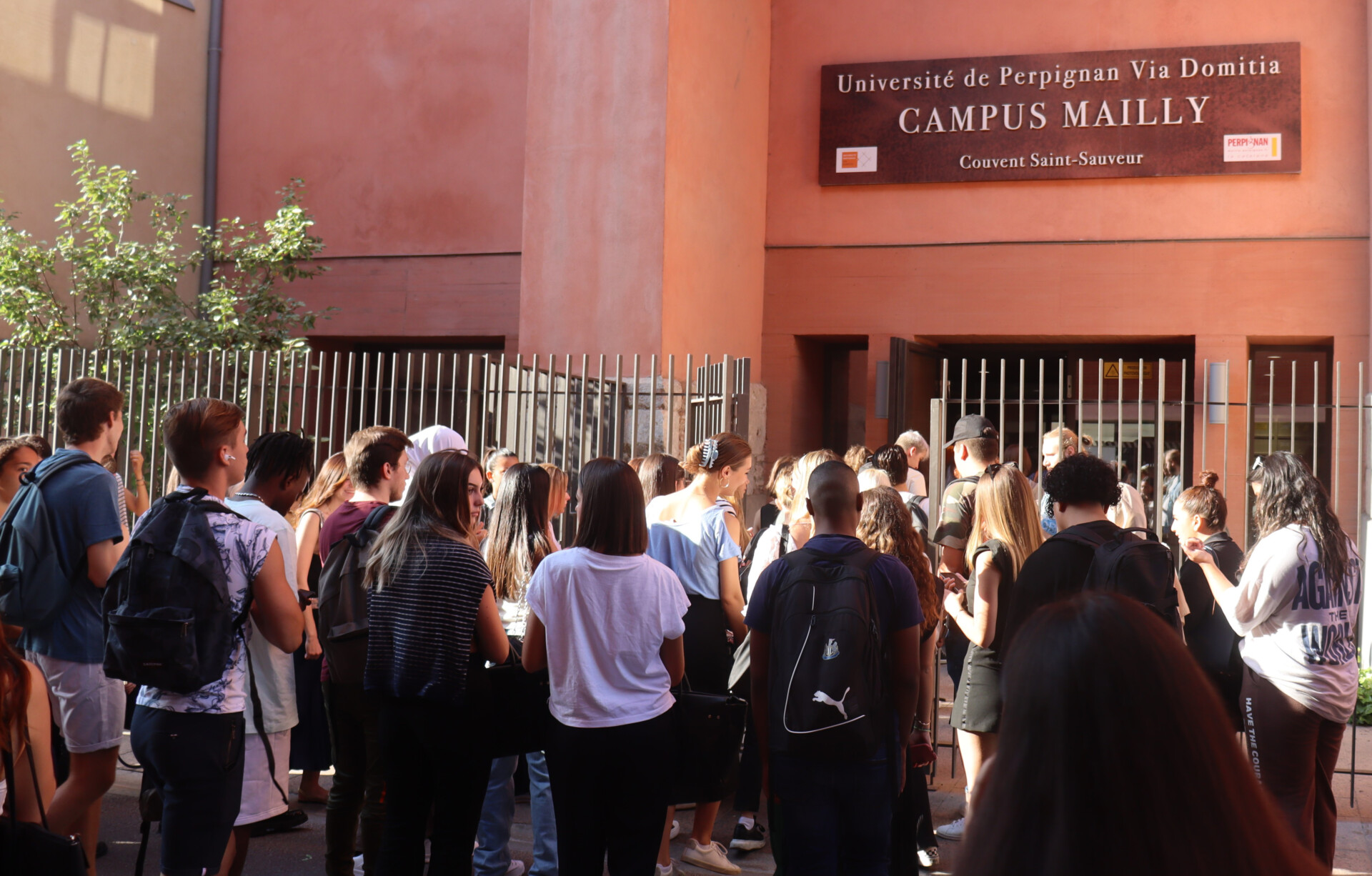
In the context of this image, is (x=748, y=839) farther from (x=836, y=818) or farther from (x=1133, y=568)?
(x=1133, y=568)

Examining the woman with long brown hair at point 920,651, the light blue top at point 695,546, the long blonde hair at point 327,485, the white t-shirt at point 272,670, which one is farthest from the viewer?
the long blonde hair at point 327,485

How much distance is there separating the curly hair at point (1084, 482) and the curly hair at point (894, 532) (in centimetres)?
58

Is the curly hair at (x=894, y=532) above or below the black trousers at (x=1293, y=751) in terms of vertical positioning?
above

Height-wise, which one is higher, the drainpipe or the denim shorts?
the drainpipe

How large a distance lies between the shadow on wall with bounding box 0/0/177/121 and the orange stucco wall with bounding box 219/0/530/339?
1136 millimetres

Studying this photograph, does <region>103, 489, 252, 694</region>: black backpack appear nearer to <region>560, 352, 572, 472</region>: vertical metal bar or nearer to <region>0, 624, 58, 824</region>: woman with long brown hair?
<region>0, 624, 58, 824</region>: woman with long brown hair

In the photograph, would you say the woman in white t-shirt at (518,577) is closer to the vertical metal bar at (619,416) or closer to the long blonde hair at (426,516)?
the long blonde hair at (426,516)

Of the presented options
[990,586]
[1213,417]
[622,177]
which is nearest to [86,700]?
[990,586]

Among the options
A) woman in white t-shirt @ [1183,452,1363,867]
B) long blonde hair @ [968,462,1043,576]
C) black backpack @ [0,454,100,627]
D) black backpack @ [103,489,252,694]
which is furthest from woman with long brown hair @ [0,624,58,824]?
woman in white t-shirt @ [1183,452,1363,867]

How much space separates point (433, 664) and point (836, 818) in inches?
53.2

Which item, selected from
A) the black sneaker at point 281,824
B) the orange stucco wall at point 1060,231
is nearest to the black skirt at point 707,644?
the black sneaker at point 281,824

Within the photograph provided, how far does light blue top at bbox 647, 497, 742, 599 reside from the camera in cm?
528

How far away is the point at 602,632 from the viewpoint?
3781 millimetres

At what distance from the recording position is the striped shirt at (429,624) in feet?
12.3
